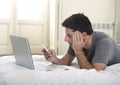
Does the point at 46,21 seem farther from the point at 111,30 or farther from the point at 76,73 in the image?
the point at 76,73

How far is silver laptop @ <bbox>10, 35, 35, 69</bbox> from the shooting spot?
52.2 inches

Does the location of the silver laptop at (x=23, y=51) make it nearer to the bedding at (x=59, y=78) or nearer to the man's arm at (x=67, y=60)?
the bedding at (x=59, y=78)

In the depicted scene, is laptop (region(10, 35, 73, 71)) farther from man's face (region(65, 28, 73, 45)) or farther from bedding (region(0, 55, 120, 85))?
man's face (region(65, 28, 73, 45))

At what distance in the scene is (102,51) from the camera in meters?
1.49

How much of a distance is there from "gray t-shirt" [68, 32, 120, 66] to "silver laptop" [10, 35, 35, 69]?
0.39 m

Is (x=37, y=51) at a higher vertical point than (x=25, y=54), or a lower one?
lower

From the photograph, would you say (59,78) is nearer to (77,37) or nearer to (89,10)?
(77,37)

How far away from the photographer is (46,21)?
16.1 feet

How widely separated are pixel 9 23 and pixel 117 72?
12.1ft

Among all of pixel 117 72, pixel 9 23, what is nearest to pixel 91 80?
pixel 117 72

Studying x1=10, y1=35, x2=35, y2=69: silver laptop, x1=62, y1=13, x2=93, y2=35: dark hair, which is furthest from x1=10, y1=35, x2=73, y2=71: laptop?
x1=62, y1=13, x2=93, y2=35: dark hair

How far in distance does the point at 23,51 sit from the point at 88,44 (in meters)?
0.46

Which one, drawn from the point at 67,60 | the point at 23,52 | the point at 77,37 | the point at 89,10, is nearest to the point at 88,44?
the point at 77,37

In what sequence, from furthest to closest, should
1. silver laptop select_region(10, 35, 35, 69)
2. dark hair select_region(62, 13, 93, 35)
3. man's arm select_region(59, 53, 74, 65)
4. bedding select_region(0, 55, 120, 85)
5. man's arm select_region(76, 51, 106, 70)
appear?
1. man's arm select_region(59, 53, 74, 65)
2. dark hair select_region(62, 13, 93, 35)
3. man's arm select_region(76, 51, 106, 70)
4. silver laptop select_region(10, 35, 35, 69)
5. bedding select_region(0, 55, 120, 85)
